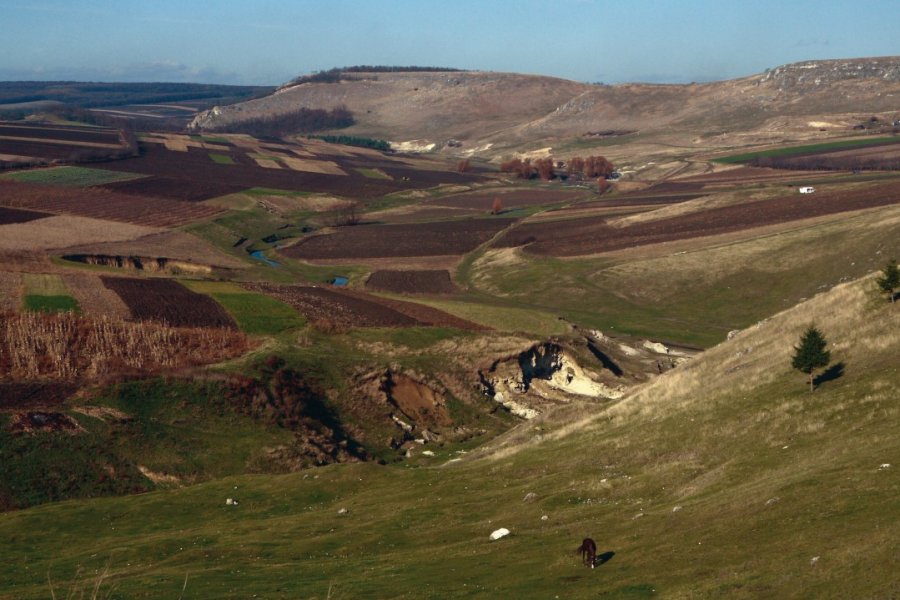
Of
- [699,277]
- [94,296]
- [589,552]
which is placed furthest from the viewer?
[699,277]

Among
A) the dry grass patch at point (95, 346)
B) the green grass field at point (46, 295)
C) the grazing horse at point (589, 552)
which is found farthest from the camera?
the green grass field at point (46, 295)

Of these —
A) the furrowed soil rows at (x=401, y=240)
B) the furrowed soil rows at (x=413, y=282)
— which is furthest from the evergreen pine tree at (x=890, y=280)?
the furrowed soil rows at (x=401, y=240)

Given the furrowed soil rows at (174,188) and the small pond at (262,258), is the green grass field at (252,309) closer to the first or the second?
the small pond at (262,258)

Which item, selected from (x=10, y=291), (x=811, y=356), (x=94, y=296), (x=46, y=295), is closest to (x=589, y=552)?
(x=811, y=356)

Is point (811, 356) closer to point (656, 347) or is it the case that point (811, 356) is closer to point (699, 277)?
point (656, 347)

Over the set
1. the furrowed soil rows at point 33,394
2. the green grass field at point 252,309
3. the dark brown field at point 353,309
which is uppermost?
the furrowed soil rows at point 33,394

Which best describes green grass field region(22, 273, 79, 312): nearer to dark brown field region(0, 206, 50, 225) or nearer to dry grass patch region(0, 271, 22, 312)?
dry grass patch region(0, 271, 22, 312)

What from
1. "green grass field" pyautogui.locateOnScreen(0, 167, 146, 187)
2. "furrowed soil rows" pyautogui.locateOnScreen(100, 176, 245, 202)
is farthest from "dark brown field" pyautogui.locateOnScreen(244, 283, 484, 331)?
"green grass field" pyautogui.locateOnScreen(0, 167, 146, 187)
